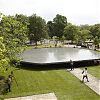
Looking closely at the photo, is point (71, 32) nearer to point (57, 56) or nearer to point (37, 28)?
point (37, 28)

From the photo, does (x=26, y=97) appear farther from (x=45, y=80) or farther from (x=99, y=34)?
(x=99, y=34)

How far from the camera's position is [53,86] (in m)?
19.9

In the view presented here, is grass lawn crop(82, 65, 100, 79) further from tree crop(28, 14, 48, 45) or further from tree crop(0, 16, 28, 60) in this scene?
tree crop(28, 14, 48, 45)

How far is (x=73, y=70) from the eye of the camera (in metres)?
26.6

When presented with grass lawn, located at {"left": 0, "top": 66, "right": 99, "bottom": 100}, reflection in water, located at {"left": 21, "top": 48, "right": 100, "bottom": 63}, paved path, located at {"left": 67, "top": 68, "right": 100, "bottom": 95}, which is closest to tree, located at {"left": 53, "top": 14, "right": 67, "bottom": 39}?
reflection in water, located at {"left": 21, "top": 48, "right": 100, "bottom": 63}

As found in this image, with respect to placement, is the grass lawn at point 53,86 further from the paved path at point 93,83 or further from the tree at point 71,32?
the tree at point 71,32

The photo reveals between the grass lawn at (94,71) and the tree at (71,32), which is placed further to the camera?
the tree at (71,32)

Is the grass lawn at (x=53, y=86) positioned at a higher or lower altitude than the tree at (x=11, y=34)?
lower

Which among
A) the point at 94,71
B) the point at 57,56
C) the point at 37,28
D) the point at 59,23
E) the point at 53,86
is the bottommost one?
the point at 53,86

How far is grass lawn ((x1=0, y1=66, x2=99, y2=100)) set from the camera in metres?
17.5

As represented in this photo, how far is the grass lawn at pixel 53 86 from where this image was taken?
17.5 metres

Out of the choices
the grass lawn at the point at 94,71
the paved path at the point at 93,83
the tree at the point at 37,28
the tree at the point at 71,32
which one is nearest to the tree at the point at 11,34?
the paved path at the point at 93,83

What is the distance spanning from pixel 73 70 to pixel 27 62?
6.22m

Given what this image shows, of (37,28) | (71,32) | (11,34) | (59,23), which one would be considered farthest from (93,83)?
(59,23)
